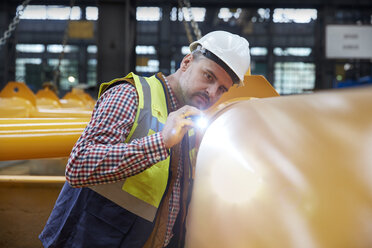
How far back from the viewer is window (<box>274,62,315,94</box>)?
78.3 feet

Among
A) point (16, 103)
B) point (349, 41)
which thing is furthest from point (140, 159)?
point (349, 41)

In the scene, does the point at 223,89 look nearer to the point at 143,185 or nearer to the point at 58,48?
the point at 143,185

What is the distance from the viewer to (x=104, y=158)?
1.07m

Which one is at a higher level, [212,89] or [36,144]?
[212,89]

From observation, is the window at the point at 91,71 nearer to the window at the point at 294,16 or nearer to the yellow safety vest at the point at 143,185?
the window at the point at 294,16

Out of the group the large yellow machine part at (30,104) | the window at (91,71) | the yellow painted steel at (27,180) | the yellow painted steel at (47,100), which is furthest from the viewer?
the window at (91,71)

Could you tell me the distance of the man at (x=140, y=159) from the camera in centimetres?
107

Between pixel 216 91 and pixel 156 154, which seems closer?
pixel 156 154

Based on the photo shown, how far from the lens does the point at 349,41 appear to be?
7098 mm

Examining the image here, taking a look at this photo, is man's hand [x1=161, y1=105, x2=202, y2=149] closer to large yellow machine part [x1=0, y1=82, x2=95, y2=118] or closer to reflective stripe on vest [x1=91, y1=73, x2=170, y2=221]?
reflective stripe on vest [x1=91, y1=73, x2=170, y2=221]

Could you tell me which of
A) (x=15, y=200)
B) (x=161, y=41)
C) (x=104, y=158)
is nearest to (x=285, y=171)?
(x=104, y=158)

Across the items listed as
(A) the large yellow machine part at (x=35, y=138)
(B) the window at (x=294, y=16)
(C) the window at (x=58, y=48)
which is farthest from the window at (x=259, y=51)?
(A) the large yellow machine part at (x=35, y=138)

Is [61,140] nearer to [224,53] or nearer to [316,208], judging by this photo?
[224,53]

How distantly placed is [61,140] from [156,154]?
637 mm
